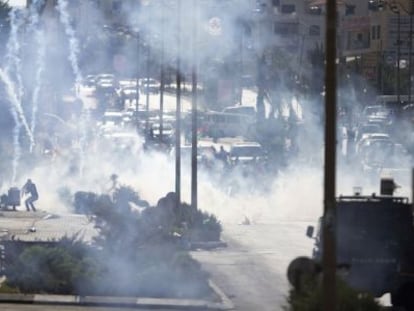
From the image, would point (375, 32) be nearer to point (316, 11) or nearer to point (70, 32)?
point (316, 11)

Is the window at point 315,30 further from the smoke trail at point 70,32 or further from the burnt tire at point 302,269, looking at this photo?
the burnt tire at point 302,269

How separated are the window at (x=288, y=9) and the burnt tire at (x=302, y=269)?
232 ft

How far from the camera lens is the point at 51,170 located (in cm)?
6338

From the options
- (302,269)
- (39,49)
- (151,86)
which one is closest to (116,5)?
(39,49)

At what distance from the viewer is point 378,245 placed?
26672mm

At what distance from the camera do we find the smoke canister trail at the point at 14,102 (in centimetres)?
6975

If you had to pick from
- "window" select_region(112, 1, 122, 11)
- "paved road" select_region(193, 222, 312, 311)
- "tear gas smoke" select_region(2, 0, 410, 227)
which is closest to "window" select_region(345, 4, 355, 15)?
"tear gas smoke" select_region(2, 0, 410, 227)

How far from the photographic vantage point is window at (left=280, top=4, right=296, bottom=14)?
297 feet

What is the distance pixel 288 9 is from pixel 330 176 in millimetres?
73770

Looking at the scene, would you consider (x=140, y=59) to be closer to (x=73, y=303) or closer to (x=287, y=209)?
(x=287, y=209)

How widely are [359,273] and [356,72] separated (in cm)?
6057

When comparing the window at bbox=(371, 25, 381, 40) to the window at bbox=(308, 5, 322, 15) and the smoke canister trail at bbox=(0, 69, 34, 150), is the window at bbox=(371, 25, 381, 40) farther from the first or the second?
the smoke canister trail at bbox=(0, 69, 34, 150)

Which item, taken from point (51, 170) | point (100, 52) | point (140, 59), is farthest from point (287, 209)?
point (100, 52)

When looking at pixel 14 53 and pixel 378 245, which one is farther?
pixel 14 53
